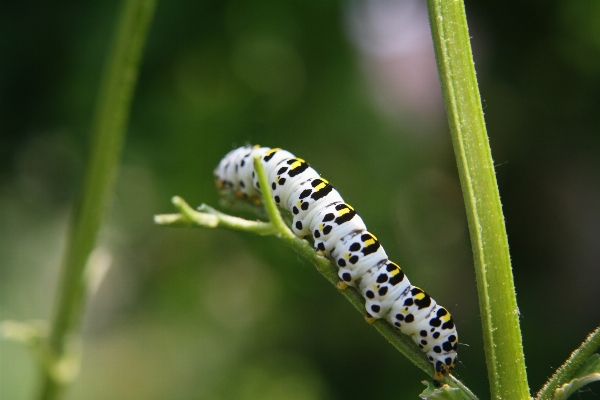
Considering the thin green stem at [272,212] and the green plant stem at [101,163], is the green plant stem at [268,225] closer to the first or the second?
the thin green stem at [272,212]

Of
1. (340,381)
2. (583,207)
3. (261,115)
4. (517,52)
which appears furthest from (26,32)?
(583,207)

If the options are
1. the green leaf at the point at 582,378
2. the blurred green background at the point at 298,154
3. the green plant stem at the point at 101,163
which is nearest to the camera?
the green leaf at the point at 582,378

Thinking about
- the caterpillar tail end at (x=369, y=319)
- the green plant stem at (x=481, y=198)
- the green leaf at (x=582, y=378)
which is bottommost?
the green leaf at (x=582, y=378)

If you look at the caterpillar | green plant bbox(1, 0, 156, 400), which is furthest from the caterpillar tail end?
green plant bbox(1, 0, 156, 400)

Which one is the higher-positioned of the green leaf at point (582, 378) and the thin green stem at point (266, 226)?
the thin green stem at point (266, 226)

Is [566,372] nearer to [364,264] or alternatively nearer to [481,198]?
[481,198]

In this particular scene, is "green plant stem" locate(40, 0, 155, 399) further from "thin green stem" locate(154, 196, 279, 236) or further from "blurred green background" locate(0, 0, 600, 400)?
"blurred green background" locate(0, 0, 600, 400)

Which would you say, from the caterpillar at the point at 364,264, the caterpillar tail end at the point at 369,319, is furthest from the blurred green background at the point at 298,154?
the caterpillar tail end at the point at 369,319

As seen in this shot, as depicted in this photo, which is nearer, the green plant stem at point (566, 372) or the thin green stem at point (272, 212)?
the green plant stem at point (566, 372)
